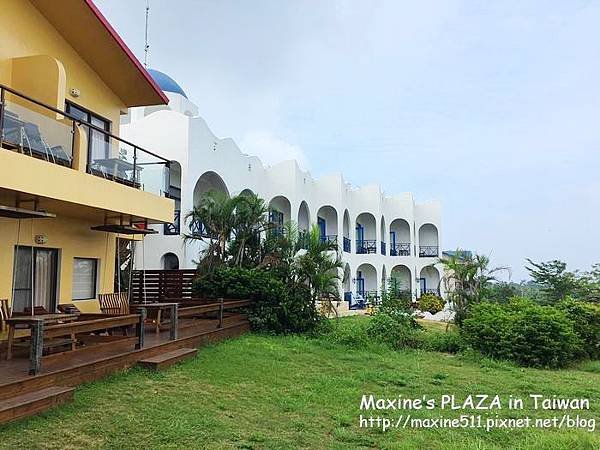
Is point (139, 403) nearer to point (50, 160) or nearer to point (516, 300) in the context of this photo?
point (50, 160)

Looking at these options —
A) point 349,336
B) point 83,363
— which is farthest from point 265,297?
point 83,363

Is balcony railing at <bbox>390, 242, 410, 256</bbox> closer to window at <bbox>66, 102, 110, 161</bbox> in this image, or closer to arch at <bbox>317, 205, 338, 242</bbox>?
arch at <bbox>317, 205, 338, 242</bbox>

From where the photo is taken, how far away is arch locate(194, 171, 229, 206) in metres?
21.2

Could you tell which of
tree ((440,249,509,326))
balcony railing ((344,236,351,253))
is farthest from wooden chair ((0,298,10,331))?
balcony railing ((344,236,351,253))

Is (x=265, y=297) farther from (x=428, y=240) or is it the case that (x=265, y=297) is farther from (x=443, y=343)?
(x=428, y=240)

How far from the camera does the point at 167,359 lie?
8.90m

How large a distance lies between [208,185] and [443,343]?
1197 cm

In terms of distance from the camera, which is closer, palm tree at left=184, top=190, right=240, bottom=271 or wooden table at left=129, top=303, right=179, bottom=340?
wooden table at left=129, top=303, right=179, bottom=340

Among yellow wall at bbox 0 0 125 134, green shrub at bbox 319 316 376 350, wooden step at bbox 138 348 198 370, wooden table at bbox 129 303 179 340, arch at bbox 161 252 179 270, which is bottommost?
green shrub at bbox 319 316 376 350

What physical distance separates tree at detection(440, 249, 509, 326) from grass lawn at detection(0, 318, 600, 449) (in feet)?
12.8

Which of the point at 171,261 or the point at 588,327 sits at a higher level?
the point at 171,261

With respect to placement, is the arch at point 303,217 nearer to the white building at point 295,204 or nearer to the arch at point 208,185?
the white building at point 295,204

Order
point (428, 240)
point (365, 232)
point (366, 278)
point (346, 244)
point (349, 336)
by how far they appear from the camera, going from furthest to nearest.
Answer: point (428, 240) < point (365, 232) < point (366, 278) < point (346, 244) < point (349, 336)

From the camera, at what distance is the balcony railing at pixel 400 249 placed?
38906 mm
